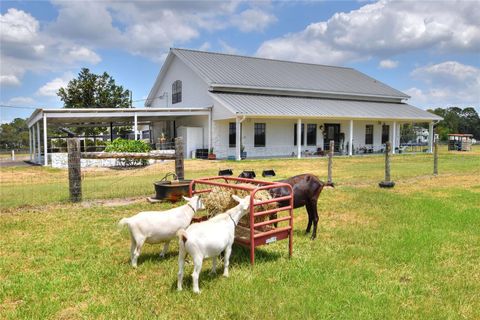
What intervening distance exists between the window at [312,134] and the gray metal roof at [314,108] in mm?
1675

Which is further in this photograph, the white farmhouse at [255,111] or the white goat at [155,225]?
the white farmhouse at [255,111]

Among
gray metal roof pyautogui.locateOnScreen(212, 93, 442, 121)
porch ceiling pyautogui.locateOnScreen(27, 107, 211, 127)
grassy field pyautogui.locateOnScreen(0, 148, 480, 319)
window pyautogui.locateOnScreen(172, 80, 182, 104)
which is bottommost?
grassy field pyautogui.locateOnScreen(0, 148, 480, 319)

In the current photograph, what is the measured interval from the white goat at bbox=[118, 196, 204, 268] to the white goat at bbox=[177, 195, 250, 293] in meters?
0.72

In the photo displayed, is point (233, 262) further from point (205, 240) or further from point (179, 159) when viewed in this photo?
point (179, 159)

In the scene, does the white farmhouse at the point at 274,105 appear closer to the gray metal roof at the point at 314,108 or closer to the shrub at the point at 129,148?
the gray metal roof at the point at 314,108

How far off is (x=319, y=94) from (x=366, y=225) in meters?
27.1

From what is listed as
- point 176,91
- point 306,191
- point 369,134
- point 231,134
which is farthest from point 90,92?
point 306,191

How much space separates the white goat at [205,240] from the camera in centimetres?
420

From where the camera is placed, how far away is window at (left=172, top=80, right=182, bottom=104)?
105 ft

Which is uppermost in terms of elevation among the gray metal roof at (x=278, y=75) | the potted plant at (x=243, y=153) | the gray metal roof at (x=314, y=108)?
the gray metal roof at (x=278, y=75)

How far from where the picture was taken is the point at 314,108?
29.8 meters

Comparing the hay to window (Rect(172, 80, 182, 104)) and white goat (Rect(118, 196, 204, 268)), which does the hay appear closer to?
white goat (Rect(118, 196, 204, 268))

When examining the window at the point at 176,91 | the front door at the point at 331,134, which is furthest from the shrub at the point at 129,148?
the front door at the point at 331,134

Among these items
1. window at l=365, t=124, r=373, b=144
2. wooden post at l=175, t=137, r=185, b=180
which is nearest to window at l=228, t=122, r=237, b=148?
window at l=365, t=124, r=373, b=144
